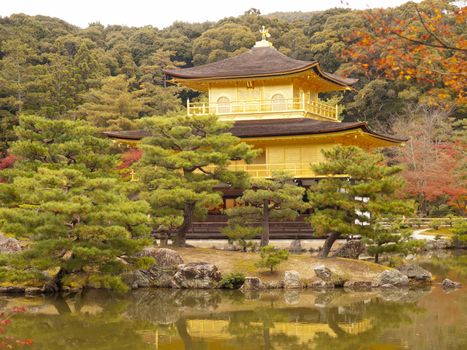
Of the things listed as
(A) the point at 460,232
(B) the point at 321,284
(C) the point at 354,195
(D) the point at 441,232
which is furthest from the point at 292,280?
(D) the point at 441,232

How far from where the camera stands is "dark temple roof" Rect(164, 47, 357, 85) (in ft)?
88.9

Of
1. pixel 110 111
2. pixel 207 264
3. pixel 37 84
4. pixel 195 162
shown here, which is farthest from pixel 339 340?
pixel 37 84

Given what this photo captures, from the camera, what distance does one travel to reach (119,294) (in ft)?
56.3

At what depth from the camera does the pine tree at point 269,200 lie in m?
20.3

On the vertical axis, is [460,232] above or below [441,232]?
above

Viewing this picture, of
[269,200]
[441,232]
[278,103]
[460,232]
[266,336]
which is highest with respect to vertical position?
[278,103]

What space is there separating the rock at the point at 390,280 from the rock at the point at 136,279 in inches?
230

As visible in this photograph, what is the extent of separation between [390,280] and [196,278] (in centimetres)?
495

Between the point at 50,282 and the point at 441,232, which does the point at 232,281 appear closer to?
the point at 50,282

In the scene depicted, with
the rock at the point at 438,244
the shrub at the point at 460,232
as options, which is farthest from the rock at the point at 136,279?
the rock at the point at 438,244

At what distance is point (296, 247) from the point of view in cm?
2391

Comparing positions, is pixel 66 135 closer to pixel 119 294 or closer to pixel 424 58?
pixel 119 294

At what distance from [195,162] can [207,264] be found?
334 centimetres

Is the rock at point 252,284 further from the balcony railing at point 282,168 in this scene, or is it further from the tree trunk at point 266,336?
the balcony railing at point 282,168
